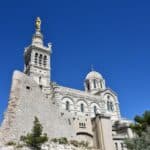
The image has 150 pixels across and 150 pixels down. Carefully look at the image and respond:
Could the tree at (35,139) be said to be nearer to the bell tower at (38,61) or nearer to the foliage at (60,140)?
the foliage at (60,140)

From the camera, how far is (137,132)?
24.1 metres

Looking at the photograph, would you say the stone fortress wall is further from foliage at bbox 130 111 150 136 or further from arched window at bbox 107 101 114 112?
arched window at bbox 107 101 114 112

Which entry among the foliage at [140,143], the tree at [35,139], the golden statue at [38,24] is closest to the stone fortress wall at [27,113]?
the tree at [35,139]

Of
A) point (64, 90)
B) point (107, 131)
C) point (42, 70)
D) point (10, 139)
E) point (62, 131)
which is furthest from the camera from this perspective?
point (42, 70)

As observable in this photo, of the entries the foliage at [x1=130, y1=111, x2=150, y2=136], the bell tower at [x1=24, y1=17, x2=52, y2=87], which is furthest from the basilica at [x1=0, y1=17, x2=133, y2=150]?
the foliage at [x1=130, y1=111, x2=150, y2=136]

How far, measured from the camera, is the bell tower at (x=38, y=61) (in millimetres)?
47062

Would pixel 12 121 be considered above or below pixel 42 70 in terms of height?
below

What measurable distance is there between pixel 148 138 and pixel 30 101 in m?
11.0

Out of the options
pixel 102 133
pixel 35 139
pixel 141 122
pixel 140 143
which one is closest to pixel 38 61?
pixel 102 133

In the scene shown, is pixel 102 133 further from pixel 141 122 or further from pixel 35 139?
pixel 35 139

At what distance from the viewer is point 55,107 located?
24.5m

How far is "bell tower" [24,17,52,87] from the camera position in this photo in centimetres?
4706

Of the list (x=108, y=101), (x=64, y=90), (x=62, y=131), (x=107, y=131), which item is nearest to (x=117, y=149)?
(x=107, y=131)

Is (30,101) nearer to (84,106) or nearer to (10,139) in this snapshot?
(10,139)
